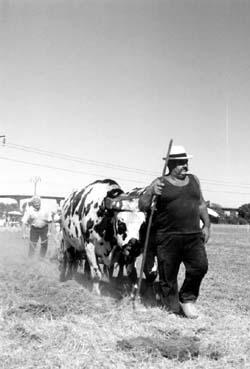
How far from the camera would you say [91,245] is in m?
9.30

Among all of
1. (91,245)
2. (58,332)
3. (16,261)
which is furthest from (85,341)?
(16,261)

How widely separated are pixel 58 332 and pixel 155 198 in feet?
8.16

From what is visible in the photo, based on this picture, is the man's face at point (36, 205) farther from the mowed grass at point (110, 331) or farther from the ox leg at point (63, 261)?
the mowed grass at point (110, 331)

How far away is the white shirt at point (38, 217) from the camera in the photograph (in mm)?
14578

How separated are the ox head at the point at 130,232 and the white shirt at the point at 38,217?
263 inches

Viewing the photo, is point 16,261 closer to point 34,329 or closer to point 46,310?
point 46,310

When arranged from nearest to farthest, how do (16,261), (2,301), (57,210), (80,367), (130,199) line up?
1. (80,367)
2. (2,301)
3. (130,199)
4. (16,261)
5. (57,210)

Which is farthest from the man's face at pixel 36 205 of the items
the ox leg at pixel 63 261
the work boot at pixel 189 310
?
the work boot at pixel 189 310

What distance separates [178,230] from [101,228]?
224cm

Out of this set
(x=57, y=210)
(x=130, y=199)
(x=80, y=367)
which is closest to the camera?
(x=80, y=367)

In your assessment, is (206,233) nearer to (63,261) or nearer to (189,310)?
(189,310)

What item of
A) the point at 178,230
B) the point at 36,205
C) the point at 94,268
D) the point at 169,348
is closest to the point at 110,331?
the point at 169,348

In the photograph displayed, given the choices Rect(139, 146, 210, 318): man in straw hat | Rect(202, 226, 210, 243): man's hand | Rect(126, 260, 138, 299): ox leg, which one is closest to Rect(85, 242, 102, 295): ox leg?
Rect(126, 260, 138, 299): ox leg

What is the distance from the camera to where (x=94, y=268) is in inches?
359
